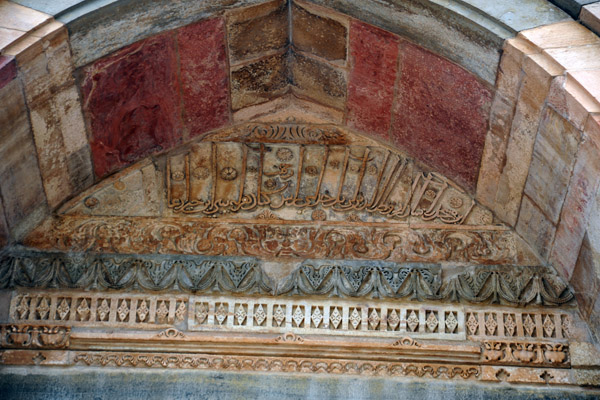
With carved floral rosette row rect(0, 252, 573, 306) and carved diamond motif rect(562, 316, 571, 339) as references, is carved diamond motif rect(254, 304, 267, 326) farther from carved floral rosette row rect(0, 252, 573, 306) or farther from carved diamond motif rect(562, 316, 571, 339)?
carved diamond motif rect(562, 316, 571, 339)

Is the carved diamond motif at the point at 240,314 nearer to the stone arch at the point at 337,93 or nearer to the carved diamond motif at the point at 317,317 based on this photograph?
the carved diamond motif at the point at 317,317

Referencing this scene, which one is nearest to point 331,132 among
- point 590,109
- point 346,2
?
point 346,2

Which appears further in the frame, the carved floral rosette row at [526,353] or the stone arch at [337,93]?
the carved floral rosette row at [526,353]

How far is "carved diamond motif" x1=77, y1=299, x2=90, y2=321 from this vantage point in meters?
5.87

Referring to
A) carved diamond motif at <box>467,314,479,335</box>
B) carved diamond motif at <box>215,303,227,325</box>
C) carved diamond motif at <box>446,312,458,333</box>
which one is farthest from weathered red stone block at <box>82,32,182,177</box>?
carved diamond motif at <box>467,314,479,335</box>

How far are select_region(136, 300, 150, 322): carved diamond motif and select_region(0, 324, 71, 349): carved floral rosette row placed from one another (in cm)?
40

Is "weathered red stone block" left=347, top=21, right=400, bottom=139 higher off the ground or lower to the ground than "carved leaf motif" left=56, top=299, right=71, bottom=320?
higher

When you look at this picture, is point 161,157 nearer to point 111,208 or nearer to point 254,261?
point 111,208

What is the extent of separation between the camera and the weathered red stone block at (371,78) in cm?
616

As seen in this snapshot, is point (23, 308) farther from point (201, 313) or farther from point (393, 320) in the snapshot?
point (393, 320)

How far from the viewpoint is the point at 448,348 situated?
5.76 m

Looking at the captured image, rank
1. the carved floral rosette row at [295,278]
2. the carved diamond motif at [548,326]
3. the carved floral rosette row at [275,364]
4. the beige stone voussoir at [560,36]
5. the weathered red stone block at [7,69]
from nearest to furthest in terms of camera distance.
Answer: the weathered red stone block at [7,69] < the beige stone voussoir at [560,36] < the carved floral rosette row at [275,364] < the carved diamond motif at [548,326] < the carved floral rosette row at [295,278]

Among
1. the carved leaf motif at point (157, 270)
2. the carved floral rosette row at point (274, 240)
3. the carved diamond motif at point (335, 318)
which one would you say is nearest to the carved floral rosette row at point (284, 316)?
the carved diamond motif at point (335, 318)

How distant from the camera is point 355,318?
5.88 metres
